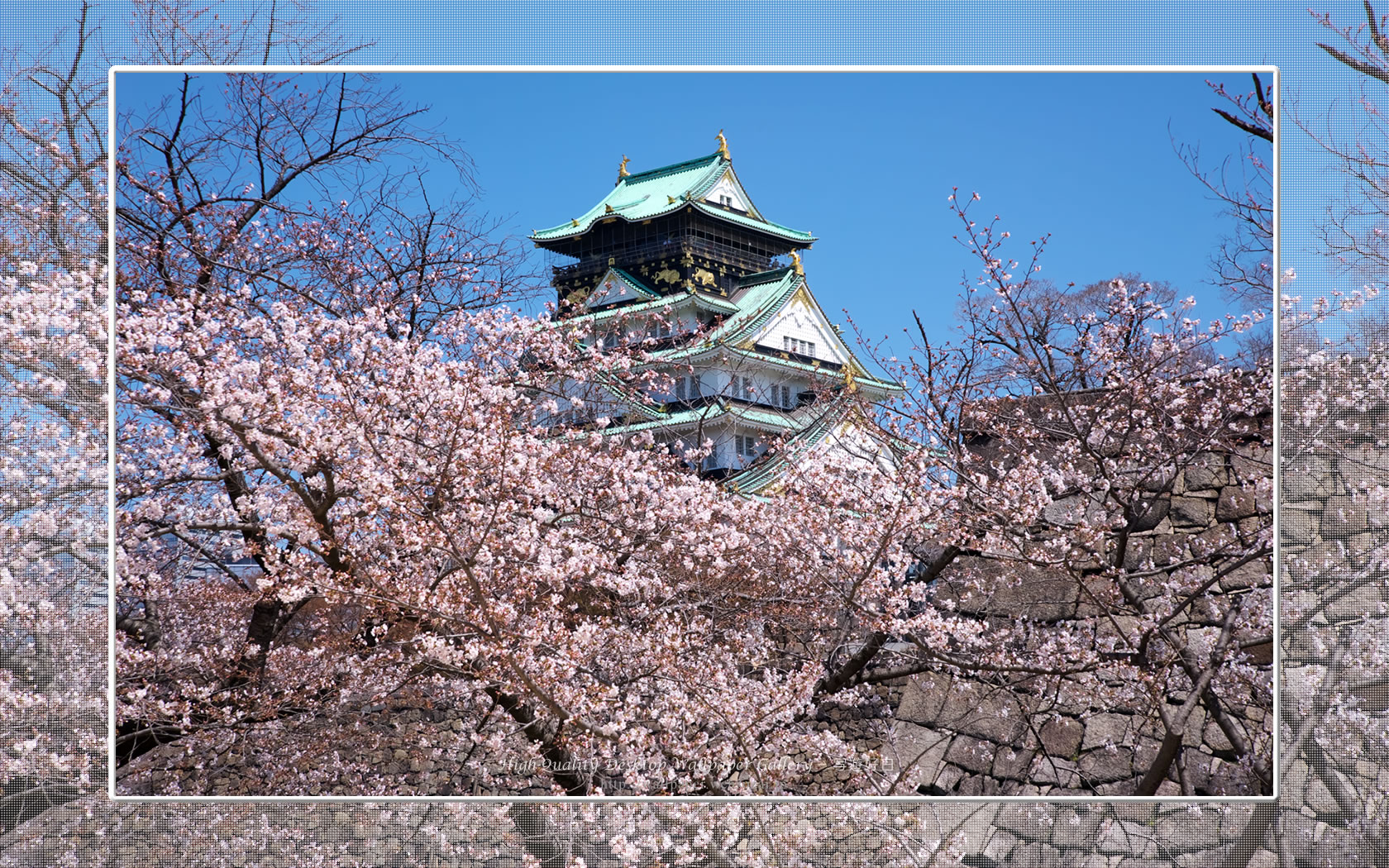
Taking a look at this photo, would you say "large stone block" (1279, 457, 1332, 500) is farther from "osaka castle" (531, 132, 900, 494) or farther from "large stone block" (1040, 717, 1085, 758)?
"osaka castle" (531, 132, 900, 494)

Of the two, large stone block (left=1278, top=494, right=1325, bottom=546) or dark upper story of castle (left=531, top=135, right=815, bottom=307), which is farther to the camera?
large stone block (left=1278, top=494, right=1325, bottom=546)

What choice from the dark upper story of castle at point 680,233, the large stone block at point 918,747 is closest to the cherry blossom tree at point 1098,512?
the large stone block at point 918,747

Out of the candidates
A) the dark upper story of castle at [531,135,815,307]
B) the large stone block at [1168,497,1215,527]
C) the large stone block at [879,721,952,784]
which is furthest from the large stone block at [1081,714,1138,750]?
the dark upper story of castle at [531,135,815,307]

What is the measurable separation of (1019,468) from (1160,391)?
42 cm

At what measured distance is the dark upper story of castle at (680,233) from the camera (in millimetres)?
3252

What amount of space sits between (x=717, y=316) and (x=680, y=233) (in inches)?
9.5

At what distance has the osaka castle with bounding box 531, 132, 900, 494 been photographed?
10.6ft

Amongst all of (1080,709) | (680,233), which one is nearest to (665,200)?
(680,233)

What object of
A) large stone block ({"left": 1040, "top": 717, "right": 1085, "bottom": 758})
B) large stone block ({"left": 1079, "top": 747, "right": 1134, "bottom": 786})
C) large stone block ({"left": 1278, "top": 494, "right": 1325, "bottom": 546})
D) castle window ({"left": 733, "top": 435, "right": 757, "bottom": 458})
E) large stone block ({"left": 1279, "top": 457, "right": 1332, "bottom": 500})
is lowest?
large stone block ({"left": 1079, "top": 747, "right": 1134, "bottom": 786})

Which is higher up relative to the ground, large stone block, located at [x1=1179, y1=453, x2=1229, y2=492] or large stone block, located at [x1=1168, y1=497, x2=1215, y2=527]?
large stone block, located at [x1=1179, y1=453, x2=1229, y2=492]

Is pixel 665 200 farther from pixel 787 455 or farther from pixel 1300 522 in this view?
pixel 1300 522

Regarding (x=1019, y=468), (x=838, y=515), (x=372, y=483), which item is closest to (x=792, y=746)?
(x=838, y=515)

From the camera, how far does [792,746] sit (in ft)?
11.2

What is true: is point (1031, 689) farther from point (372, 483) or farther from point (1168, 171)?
point (372, 483)
